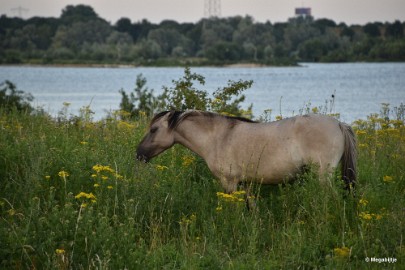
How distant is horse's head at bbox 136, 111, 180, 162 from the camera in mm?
8531

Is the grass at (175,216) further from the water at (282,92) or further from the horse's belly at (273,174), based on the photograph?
the water at (282,92)

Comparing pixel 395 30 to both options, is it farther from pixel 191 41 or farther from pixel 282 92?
pixel 282 92

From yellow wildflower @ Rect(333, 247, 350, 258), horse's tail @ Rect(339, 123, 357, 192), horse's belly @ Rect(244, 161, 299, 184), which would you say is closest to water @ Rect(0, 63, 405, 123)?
horse's belly @ Rect(244, 161, 299, 184)

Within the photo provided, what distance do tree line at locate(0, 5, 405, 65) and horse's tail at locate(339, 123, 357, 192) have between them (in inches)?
4391

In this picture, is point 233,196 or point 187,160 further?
point 187,160

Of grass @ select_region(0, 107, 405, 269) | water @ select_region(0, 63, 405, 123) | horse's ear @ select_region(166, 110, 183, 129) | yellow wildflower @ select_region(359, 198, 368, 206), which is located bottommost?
water @ select_region(0, 63, 405, 123)

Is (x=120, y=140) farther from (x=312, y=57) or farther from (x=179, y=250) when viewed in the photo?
(x=312, y=57)

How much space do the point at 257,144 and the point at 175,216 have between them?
4.11 feet

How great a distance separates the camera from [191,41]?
153 m

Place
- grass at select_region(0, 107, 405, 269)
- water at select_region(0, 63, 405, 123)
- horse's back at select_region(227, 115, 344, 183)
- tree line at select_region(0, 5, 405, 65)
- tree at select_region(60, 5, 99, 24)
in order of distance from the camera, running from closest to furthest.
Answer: grass at select_region(0, 107, 405, 269), horse's back at select_region(227, 115, 344, 183), water at select_region(0, 63, 405, 123), tree line at select_region(0, 5, 405, 65), tree at select_region(60, 5, 99, 24)

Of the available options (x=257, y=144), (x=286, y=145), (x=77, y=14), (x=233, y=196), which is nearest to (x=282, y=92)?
(x=257, y=144)

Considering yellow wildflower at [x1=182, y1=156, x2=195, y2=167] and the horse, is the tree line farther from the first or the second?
the horse

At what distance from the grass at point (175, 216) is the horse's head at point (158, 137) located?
20cm

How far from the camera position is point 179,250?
6.76 meters
